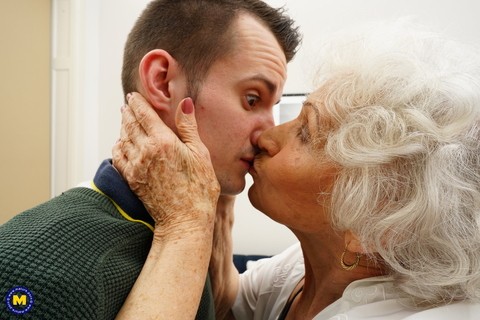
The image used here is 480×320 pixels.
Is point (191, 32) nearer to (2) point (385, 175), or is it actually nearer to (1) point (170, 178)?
(1) point (170, 178)

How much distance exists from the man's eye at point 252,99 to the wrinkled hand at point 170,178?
228mm

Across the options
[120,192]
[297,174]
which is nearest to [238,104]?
[297,174]

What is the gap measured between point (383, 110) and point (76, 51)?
9.85 feet

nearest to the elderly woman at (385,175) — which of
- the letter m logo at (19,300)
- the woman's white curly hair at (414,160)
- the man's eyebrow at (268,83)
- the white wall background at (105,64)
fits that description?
the woman's white curly hair at (414,160)

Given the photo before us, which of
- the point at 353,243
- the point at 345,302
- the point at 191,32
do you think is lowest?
the point at 345,302

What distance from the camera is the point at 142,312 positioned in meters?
0.74

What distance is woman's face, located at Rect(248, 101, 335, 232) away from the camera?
98 centimetres

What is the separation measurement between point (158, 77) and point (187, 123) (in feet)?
0.57

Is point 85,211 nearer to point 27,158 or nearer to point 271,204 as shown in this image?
point 271,204

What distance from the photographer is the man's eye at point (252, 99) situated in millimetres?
1128

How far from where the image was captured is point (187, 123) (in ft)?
3.33

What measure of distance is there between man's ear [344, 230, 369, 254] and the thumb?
40cm

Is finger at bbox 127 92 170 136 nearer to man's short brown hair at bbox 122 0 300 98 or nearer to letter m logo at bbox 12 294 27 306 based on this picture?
man's short brown hair at bbox 122 0 300 98

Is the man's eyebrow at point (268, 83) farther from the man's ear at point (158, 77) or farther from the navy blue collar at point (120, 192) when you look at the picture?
the navy blue collar at point (120, 192)
